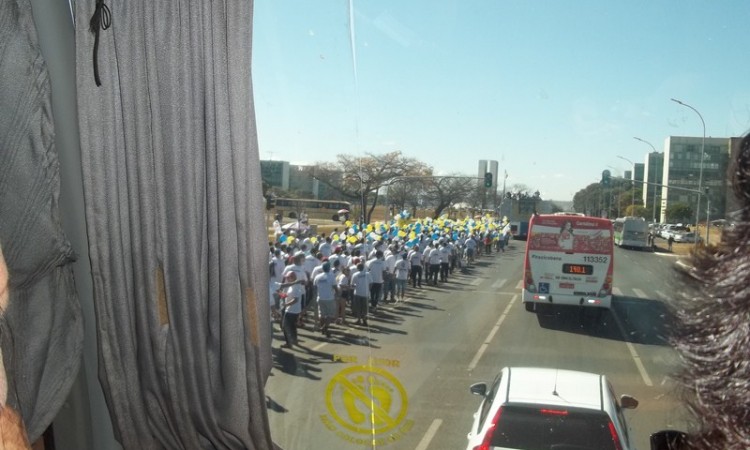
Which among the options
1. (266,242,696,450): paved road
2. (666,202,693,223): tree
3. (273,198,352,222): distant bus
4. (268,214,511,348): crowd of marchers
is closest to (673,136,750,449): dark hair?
(666,202,693,223): tree

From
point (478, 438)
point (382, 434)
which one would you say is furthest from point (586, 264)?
point (382, 434)

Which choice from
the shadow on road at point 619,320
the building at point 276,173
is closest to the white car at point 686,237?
the shadow on road at point 619,320

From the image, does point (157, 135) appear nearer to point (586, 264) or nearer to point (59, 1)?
point (59, 1)

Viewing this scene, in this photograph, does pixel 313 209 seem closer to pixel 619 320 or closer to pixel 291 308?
pixel 291 308

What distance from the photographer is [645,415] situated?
1.43 metres

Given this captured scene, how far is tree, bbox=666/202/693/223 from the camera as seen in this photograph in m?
1.36

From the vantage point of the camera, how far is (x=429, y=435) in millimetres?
1832

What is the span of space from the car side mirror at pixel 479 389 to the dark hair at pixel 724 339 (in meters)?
0.92

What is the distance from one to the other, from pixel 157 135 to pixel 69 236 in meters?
0.45

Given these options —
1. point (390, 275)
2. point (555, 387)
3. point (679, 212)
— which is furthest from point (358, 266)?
point (679, 212)

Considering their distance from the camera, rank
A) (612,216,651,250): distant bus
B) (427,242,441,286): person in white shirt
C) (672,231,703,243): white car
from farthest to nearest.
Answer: (427,242,441,286): person in white shirt, (612,216,651,250): distant bus, (672,231,703,243): white car

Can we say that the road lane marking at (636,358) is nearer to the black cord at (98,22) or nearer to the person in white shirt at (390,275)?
the person in white shirt at (390,275)

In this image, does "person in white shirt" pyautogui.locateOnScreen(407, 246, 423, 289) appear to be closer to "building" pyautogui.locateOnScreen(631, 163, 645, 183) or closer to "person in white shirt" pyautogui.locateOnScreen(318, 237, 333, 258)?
"person in white shirt" pyautogui.locateOnScreen(318, 237, 333, 258)

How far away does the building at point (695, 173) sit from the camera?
1.21 meters
